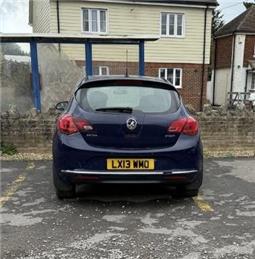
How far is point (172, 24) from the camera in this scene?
2050 centimetres

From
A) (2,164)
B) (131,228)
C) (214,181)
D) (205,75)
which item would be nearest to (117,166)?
(131,228)

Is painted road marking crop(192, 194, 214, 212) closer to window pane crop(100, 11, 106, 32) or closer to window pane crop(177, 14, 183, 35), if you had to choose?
window pane crop(100, 11, 106, 32)

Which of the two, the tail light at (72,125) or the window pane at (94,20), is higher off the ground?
the window pane at (94,20)

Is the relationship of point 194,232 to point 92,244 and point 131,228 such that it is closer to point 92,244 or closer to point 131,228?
point 131,228

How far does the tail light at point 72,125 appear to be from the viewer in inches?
181

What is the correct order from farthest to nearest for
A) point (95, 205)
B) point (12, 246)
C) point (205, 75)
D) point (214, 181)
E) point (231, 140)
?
point (205, 75) < point (231, 140) < point (214, 181) < point (95, 205) < point (12, 246)

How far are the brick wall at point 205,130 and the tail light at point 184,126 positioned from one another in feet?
12.5

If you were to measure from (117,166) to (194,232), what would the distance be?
117cm

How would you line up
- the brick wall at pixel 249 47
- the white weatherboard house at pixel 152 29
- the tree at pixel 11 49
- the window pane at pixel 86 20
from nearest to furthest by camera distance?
the tree at pixel 11 49 → the white weatherboard house at pixel 152 29 → the window pane at pixel 86 20 → the brick wall at pixel 249 47

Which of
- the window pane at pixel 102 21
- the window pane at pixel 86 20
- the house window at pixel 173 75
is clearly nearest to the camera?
the window pane at pixel 86 20

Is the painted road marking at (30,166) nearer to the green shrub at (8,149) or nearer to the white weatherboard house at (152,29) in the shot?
the green shrub at (8,149)

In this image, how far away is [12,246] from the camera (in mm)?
3674

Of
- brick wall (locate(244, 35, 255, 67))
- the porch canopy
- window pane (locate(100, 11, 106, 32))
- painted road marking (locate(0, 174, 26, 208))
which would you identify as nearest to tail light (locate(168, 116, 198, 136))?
painted road marking (locate(0, 174, 26, 208))

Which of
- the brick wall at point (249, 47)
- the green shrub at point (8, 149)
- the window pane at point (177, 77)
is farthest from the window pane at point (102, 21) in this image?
the green shrub at point (8, 149)
